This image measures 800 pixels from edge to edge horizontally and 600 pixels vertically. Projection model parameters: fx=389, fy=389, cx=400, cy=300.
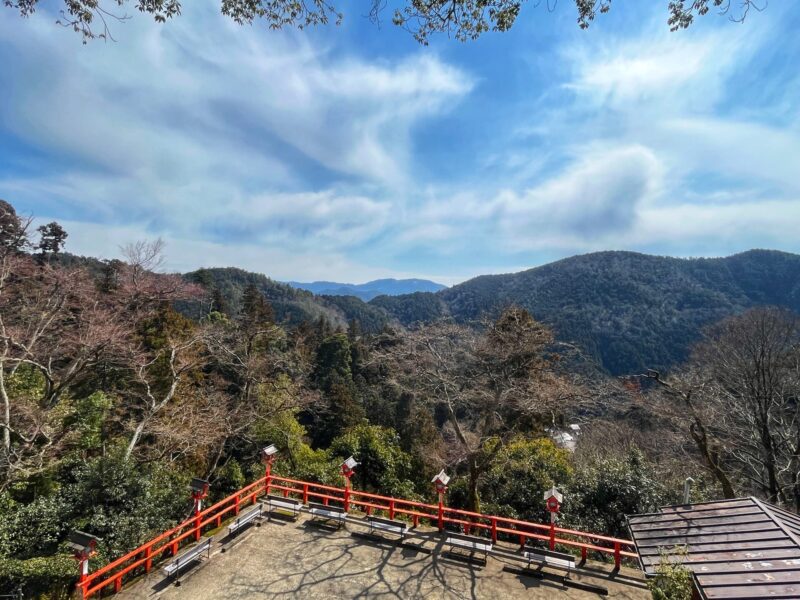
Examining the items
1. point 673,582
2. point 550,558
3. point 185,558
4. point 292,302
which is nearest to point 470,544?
point 550,558

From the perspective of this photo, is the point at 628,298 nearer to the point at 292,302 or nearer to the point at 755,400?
the point at 292,302

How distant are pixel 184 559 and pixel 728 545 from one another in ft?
29.3

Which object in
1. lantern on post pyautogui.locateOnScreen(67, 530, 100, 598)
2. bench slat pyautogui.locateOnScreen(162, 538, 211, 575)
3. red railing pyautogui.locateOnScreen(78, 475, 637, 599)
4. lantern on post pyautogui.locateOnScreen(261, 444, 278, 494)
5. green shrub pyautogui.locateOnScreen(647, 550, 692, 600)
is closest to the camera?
green shrub pyautogui.locateOnScreen(647, 550, 692, 600)

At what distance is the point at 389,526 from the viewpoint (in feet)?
29.9

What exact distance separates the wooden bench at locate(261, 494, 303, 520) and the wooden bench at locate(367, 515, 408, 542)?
2042 mm

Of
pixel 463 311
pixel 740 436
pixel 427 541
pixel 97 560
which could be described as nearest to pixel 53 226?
pixel 97 560

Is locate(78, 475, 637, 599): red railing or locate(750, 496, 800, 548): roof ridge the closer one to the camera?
locate(750, 496, 800, 548): roof ridge

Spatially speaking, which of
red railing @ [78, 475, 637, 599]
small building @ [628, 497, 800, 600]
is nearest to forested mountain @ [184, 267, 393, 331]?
red railing @ [78, 475, 637, 599]

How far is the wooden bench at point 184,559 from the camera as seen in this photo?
23.7 ft

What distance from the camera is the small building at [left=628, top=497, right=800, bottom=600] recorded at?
443 centimetres

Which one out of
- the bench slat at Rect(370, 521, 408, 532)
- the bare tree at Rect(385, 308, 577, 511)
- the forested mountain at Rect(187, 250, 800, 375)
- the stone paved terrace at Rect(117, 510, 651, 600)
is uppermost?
the forested mountain at Rect(187, 250, 800, 375)

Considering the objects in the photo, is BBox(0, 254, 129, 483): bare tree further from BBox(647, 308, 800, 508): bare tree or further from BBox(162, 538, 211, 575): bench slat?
BBox(647, 308, 800, 508): bare tree

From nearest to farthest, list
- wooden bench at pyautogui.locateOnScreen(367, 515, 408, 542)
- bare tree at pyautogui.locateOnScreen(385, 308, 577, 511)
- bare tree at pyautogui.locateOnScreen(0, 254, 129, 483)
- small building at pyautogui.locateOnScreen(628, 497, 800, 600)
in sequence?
small building at pyautogui.locateOnScreen(628, 497, 800, 600) < wooden bench at pyautogui.locateOnScreen(367, 515, 408, 542) < bare tree at pyautogui.locateOnScreen(0, 254, 129, 483) < bare tree at pyautogui.locateOnScreen(385, 308, 577, 511)

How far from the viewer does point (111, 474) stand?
381 inches
